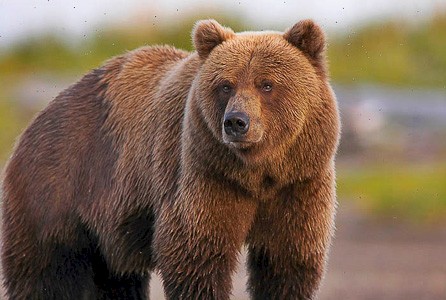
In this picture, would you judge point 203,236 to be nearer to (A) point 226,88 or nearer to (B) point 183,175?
(B) point 183,175

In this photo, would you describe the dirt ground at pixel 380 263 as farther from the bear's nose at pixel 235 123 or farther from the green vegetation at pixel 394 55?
the green vegetation at pixel 394 55

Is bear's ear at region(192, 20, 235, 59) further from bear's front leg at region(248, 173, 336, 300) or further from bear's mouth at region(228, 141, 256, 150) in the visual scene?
bear's front leg at region(248, 173, 336, 300)

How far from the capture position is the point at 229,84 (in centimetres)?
755

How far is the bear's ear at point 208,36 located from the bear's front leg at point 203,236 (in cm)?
70

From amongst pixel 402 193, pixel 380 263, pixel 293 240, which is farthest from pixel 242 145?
pixel 402 193

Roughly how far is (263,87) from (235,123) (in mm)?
360

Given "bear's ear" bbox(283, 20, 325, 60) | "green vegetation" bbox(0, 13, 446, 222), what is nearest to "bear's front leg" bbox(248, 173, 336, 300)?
"bear's ear" bbox(283, 20, 325, 60)

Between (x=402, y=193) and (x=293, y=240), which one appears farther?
(x=402, y=193)

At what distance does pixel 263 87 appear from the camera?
7.58 metres

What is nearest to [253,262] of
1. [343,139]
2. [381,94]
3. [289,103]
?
[289,103]

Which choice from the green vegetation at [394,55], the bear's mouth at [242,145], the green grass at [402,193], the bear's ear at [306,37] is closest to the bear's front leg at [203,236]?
the bear's mouth at [242,145]

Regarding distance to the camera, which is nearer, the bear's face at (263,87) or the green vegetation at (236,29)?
the bear's face at (263,87)

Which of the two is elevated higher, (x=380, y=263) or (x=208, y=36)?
(x=208, y=36)

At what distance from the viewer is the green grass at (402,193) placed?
1669 centimetres
